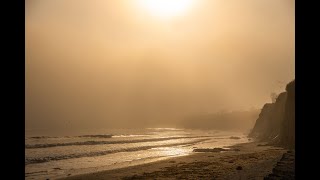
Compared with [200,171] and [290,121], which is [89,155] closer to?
[200,171]

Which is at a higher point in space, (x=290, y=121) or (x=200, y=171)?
(x=290, y=121)

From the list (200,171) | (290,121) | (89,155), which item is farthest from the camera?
(89,155)

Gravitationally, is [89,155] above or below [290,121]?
below

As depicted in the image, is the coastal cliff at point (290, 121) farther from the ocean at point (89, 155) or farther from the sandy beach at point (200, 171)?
the ocean at point (89, 155)

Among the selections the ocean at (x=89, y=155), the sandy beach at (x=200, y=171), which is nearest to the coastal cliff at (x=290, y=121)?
the sandy beach at (x=200, y=171)

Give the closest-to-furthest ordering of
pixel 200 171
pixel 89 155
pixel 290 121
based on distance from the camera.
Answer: pixel 200 171
pixel 290 121
pixel 89 155

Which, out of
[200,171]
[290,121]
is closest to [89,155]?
[200,171]

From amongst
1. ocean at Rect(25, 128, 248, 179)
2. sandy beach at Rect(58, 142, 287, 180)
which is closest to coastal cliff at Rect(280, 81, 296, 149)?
sandy beach at Rect(58, 142, 287, 180)

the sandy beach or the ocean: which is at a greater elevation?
the sandy beach

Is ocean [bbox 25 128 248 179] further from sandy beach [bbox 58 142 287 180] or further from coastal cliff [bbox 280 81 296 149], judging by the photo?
coastal cliff [bbox 280 81 296 149]

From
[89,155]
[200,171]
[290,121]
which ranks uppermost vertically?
[290,121]

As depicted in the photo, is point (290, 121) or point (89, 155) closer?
point (290, 121)
